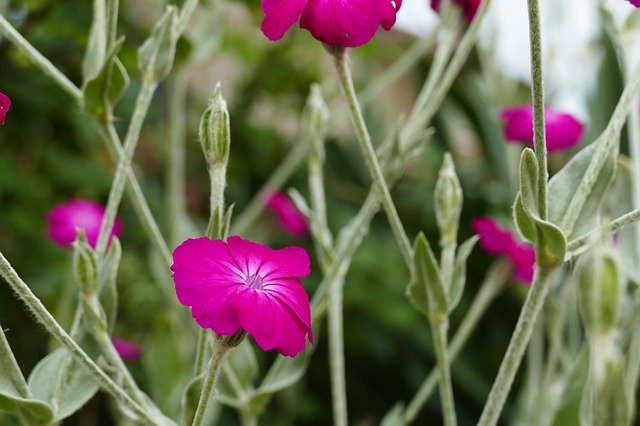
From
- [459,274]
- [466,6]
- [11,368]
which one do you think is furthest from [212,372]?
[466,6]

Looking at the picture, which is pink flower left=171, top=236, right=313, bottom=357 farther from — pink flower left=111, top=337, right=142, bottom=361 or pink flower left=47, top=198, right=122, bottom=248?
pink flower left=111, top=337, right=142, bottom=361

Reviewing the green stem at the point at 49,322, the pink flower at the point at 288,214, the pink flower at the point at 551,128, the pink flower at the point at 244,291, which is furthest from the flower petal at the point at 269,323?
the pink flower at the point at 288,214

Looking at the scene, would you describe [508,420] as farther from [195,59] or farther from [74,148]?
[195,59]

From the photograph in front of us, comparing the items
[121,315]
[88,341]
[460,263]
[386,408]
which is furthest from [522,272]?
[386,408]

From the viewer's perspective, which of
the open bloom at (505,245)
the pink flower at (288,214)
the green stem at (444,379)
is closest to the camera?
the green stem at (444,379)

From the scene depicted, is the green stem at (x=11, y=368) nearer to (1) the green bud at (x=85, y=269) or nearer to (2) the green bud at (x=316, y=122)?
(1) the green bud at (x=85, y=269)

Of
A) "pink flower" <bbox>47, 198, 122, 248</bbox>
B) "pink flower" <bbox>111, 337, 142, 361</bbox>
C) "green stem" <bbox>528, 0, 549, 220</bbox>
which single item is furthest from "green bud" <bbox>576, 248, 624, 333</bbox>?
"pink flower" <bbox>111, 337, 142, 361</bbox>

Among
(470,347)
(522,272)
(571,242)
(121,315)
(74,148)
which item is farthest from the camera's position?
(470,347)
